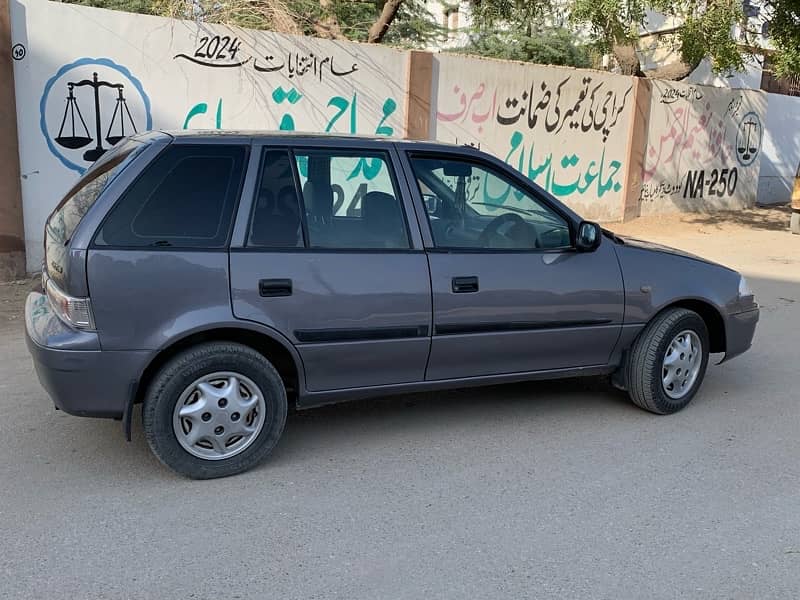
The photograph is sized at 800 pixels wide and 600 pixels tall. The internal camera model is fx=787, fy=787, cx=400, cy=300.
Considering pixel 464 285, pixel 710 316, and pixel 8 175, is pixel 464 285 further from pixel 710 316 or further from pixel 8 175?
pixel 8 175

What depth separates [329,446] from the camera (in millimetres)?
4453

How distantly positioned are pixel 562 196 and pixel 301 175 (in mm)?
10441

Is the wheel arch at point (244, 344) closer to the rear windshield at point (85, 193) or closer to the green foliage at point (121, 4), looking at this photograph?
the rear windshield at point (85, 193)

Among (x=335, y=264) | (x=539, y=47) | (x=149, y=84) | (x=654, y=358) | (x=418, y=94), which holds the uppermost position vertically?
(x=539, y=47)

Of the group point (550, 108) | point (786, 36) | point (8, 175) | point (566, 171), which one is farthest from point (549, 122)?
point (8, 175)

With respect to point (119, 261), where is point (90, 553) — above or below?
below

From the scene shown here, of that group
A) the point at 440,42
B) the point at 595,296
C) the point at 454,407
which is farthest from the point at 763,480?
the point at 440,42

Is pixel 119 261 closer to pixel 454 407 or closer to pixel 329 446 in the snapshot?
pixel 329 446

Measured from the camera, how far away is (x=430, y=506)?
3754mm

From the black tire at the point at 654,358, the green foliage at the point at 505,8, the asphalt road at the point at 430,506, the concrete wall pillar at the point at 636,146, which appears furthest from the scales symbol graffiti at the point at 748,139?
the black tire at the point at 654,358

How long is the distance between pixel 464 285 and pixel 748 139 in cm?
1601

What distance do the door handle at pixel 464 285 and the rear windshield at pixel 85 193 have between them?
176 cm

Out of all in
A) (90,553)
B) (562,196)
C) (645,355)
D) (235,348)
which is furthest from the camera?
(562,196)

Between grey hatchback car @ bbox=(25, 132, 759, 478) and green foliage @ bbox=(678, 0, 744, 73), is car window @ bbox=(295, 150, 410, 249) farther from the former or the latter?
green foliage @ bbox=(678, 0, 744, 73)
